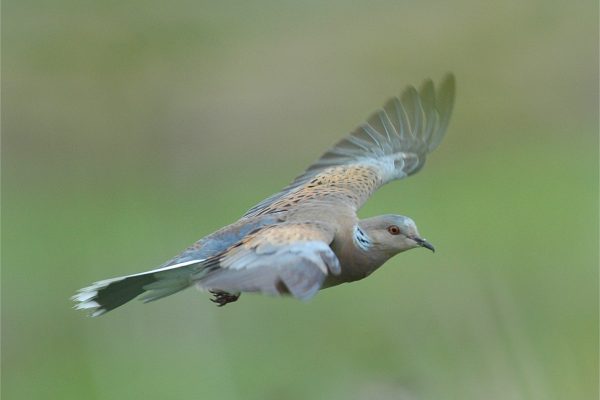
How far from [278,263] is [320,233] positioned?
0.47 metres

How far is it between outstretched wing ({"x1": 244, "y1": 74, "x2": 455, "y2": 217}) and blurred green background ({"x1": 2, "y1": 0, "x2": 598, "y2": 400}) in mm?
1130

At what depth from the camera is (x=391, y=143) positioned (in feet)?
29.6

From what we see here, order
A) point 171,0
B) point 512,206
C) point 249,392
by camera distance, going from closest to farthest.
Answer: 1. point 249,392
2. point 512,206
3. point 171,0

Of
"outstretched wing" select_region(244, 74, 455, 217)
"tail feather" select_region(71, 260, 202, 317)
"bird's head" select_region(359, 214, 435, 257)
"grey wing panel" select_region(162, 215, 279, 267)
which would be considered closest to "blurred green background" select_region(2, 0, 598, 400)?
"outstretched wing" select_region(244, 74, 455, 217)

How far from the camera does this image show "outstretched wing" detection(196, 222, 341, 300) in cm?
650

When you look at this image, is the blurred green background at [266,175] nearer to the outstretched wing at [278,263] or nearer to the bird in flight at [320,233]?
the bird in flight at [320,233]

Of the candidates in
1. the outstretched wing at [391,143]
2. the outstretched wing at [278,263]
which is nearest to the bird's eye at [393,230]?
the outstretched wing at [278,263]

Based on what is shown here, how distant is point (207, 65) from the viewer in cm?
2262

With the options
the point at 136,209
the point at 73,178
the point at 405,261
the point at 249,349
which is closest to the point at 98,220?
the point at 136,209

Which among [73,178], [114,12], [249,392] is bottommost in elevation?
[249,392]

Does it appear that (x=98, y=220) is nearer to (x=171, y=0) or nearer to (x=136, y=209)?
(x=136, y=209)

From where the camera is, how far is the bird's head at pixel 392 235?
7.69 meters

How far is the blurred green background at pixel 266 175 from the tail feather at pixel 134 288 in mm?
2603

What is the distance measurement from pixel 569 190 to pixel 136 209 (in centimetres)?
532
